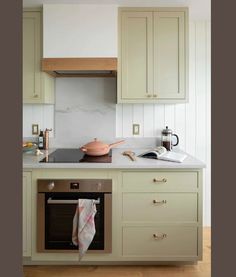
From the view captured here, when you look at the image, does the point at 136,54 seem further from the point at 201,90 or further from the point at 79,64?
the point at 201,90

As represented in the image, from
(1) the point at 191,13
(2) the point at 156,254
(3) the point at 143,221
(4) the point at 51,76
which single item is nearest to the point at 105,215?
(3) the point at 143,221

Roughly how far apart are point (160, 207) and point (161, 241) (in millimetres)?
265

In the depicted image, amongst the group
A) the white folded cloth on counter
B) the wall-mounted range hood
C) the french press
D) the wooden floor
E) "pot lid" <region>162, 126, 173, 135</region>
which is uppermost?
the wall-mounted range hood

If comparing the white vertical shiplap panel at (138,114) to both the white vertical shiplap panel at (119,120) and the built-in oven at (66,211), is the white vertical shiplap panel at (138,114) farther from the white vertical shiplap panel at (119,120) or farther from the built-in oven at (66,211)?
the built-in oven at (66,211)

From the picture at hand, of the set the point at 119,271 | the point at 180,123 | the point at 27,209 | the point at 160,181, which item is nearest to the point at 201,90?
the point at 180,123

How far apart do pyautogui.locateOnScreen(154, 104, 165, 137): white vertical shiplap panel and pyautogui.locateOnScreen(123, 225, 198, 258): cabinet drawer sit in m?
1.02

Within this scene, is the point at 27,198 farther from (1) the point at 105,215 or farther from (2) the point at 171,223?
(2) the point at 171,223

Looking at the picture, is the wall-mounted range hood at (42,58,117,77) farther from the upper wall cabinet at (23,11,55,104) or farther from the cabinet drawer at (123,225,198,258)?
the cabinet drawer at (123,225,198,258)

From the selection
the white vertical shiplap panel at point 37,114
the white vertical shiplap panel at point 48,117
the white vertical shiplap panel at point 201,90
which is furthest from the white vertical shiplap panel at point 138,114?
the white vertical shiplap panel at point 37,114

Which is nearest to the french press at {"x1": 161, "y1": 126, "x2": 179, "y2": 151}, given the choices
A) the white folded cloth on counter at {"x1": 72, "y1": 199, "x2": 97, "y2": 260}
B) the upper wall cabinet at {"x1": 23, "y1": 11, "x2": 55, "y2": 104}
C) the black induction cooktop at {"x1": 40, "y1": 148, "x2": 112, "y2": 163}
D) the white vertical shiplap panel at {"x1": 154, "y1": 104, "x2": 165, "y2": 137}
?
the white vertical shiplap panel at {"x1": 154, "y1": 104, "x2": 165, "y2": 137}

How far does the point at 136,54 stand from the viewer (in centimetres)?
271

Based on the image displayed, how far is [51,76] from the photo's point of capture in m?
2.91

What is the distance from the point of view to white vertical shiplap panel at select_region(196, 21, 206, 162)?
3062 millimetres

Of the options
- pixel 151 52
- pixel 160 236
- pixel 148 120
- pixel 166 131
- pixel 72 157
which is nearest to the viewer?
pixel 160 236
